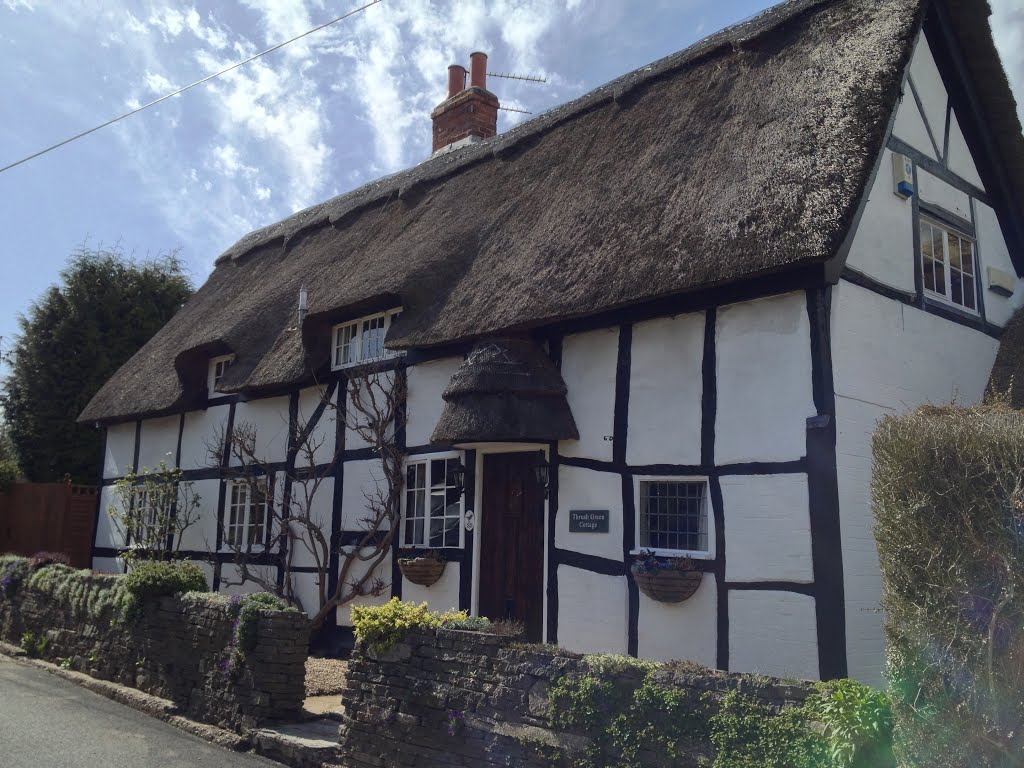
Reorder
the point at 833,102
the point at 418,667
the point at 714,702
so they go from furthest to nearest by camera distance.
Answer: the point at 833,102 < the point at 418,667 < the point at 714,702

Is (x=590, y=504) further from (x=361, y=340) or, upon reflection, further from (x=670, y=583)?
(x=361, y=340)

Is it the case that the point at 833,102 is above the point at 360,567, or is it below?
above

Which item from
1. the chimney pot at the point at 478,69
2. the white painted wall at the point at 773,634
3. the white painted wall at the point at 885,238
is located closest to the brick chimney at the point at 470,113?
the chimney pot at the point at 478,69

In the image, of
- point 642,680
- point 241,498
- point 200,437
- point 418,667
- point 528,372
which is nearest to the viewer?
point 642,680

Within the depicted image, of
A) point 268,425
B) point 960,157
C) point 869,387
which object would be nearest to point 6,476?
point 268,425

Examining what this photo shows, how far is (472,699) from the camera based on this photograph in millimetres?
5406

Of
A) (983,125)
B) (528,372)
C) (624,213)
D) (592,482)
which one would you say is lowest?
(592,482)

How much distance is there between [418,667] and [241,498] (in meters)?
7.66

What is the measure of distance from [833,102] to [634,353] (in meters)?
2.76

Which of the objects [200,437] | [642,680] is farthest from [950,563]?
[200,437]

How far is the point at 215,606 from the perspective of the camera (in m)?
7.59

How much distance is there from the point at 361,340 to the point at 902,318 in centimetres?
624

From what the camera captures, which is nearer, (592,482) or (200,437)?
(592,482)

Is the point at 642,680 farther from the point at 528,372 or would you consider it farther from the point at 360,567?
the point at 360,567
